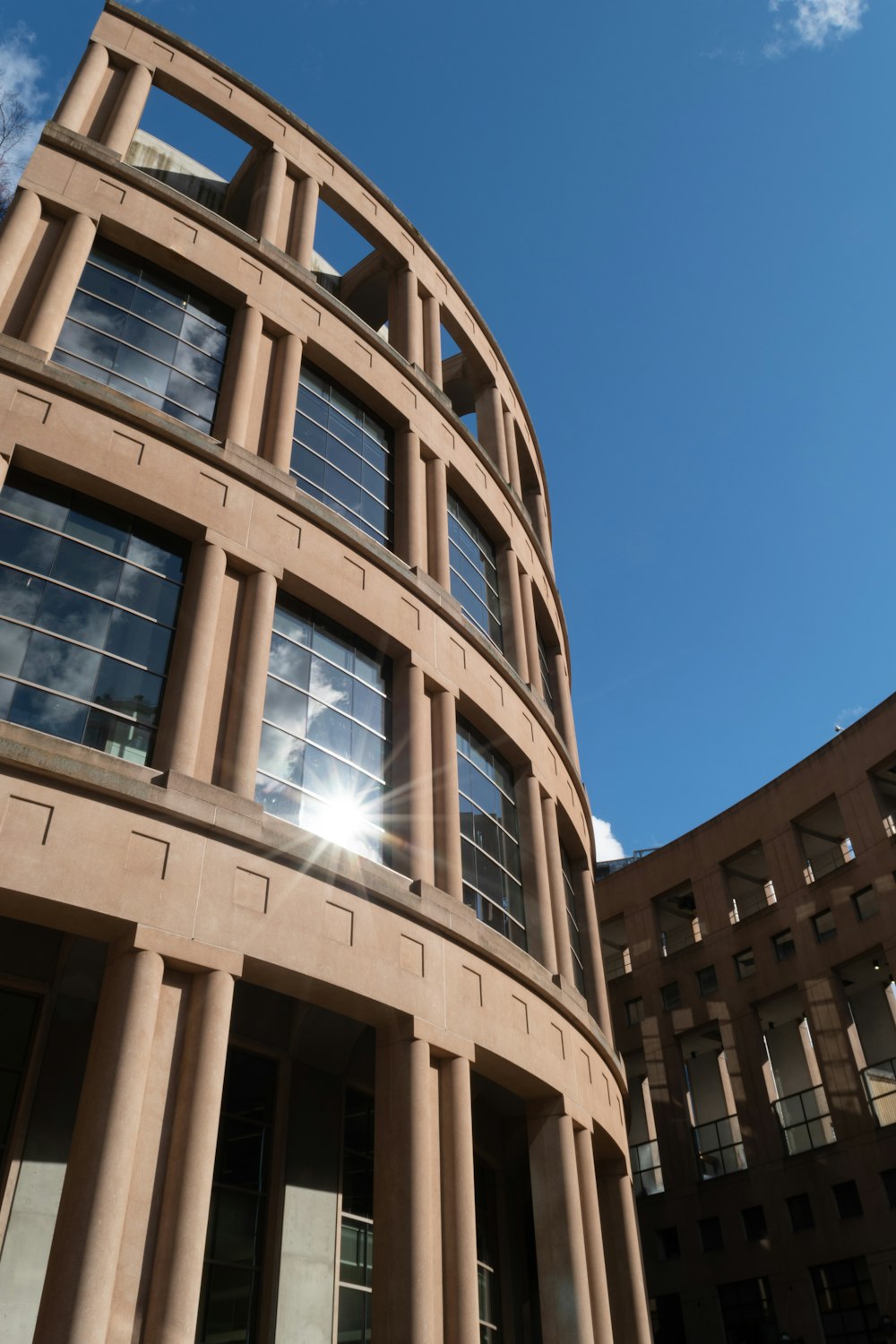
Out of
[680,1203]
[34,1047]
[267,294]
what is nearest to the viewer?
[34,1047]

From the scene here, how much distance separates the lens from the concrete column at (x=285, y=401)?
49.9ft

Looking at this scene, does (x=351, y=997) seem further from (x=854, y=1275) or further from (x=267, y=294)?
(x=854, y=1275)

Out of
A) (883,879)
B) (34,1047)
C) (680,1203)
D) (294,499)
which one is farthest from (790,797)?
(34,1047)

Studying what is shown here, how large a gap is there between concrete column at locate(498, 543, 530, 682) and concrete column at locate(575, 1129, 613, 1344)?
26.4 feet

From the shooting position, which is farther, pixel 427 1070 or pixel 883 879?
pixel 883 879

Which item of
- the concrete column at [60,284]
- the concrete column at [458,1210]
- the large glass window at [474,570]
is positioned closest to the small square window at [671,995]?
the large glass window at [474,570]

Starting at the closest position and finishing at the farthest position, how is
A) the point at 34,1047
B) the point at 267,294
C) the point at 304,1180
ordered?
the point at 34,1047
the point at 304,1180
the point at 267,294

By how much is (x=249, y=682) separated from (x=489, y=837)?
5530 millimetres

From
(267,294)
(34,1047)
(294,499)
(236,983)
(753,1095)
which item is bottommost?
(34,1047)

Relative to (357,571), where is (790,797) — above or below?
above

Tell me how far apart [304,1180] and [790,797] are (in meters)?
23.0

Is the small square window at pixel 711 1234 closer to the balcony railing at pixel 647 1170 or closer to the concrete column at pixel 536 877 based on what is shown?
the balcony railing at pixel 647 1170

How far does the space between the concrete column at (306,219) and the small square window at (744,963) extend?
76.8ft

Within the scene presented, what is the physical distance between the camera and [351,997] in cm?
1172
